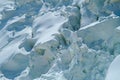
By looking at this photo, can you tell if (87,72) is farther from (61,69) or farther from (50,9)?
(50,9)

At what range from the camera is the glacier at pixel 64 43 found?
611cm

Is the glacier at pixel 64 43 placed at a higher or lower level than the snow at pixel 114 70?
lower

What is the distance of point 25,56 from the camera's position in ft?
24.6

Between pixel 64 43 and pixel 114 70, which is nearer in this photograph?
pixel 114 70

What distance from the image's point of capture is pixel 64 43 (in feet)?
23.4

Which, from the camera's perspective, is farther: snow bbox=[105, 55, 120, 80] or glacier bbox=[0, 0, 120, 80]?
glacier bbox=[0, 0, 120, 80]

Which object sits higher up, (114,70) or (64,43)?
(114,70)

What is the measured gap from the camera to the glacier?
611 cm

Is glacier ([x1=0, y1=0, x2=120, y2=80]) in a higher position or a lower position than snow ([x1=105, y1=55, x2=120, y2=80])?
lower

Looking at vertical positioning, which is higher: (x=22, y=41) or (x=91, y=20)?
(x=91, y=20)

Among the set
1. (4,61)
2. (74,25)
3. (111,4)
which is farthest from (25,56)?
(111,4)

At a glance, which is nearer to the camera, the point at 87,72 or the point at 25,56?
the point at 87,72

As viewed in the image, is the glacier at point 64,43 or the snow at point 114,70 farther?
the glacier at point 64,43

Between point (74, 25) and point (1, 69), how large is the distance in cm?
148
